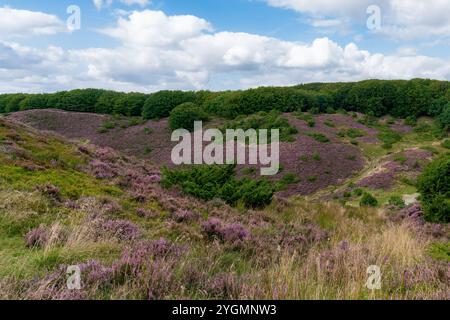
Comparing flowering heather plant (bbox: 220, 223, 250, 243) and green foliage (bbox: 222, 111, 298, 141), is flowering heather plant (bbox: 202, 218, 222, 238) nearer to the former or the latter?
flowering heather plant (bbox: 220, 223, 250, 243)

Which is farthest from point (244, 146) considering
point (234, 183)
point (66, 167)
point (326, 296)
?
point (326, 296)

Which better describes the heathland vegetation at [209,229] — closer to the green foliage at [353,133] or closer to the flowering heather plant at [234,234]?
the flowering heather plant at [234,234]

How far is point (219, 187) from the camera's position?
574 inches

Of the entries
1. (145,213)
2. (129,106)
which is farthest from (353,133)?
(145,213)

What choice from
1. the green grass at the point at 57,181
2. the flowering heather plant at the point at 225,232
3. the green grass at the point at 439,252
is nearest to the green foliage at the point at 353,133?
the green grass at the point at 439,252

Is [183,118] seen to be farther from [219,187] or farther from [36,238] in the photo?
[36,238]

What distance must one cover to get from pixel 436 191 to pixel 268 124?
104 ft

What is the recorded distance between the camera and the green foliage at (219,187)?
44.7 ft

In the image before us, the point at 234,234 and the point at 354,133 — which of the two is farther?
the point at 354,133

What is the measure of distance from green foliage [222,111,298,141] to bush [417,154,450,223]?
79.9 feet

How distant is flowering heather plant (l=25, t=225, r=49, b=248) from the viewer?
5.72m

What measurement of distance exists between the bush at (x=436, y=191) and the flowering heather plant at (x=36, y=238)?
48.0 feet

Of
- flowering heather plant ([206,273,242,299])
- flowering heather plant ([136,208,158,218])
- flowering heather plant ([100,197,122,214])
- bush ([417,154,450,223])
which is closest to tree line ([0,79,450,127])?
bush ([417,154,450,223])

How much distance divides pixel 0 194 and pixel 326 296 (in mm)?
6480
